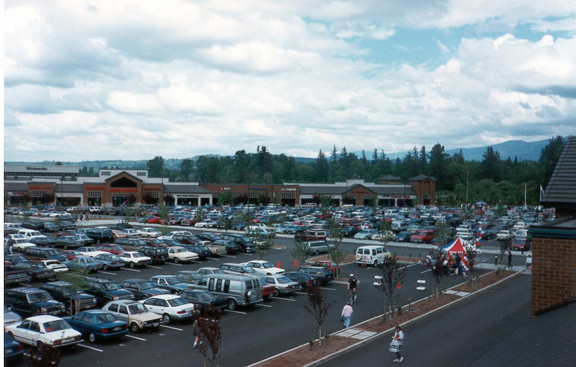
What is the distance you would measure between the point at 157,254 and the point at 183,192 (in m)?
71.0

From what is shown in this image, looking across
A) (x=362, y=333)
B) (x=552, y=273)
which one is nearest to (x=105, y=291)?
(x=362, y=333)

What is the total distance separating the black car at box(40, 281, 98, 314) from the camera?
23.9 metres

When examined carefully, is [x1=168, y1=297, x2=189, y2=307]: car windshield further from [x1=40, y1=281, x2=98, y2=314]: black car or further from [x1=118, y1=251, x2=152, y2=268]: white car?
[x1=118, y1=251, x2=152, y2=268]: white car

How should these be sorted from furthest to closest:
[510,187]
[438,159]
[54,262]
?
[438,159] → [510,187] → [54,262]

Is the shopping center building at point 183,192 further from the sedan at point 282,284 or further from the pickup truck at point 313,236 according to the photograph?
the sedan at point 282,284

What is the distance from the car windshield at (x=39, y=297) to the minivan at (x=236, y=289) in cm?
743

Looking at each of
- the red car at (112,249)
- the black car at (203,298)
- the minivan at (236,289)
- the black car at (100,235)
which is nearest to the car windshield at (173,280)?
the minivan at (236,289)

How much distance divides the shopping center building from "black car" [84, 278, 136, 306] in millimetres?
65824

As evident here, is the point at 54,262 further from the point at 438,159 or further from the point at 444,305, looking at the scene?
the point at 438,159

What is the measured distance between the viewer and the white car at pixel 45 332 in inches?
719

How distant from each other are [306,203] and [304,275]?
8725 centimetres

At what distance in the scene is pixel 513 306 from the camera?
26.8 meters

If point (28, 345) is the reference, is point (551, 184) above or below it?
above

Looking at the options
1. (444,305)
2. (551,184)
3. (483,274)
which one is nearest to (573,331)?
(551,184)
